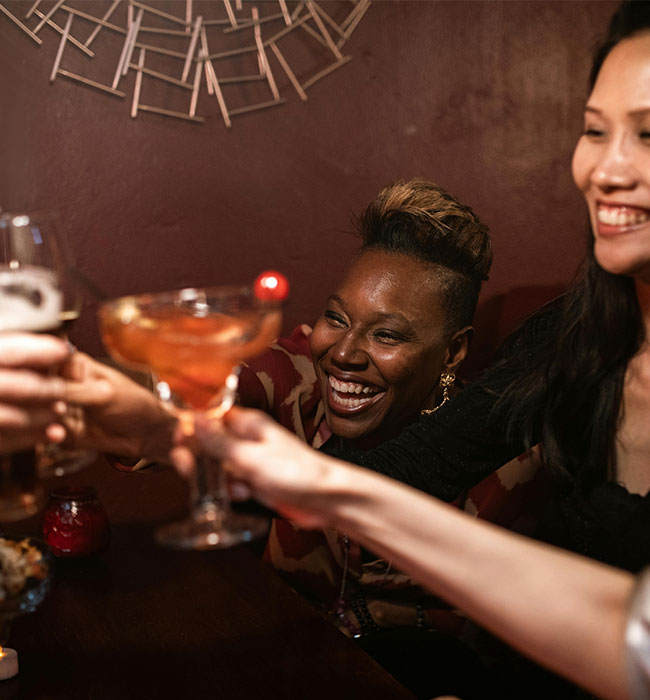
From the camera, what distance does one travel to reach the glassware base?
3.07 ft

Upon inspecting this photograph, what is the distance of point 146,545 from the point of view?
74.7 inches

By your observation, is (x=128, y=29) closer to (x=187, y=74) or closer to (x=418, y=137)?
(x=187, y=74)

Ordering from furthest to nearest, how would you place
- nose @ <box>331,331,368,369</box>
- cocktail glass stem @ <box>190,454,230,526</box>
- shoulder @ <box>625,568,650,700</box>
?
1. nose @ <box>331,331,368,369</box>
2. cocktail glass stem @ <box>190,454,230,526</box>
3. shoulder @ <box>625,568,650,700</box>

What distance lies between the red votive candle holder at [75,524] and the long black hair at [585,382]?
0.86 meters

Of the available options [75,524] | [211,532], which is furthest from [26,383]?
[75,524]

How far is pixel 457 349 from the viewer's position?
7.80 ft

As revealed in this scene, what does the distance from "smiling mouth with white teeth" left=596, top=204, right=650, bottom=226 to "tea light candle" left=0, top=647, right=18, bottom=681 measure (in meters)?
1.17

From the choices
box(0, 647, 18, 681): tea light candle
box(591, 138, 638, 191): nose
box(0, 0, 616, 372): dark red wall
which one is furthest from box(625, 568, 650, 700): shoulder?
box(0, 0, 616, 372): dark red wall

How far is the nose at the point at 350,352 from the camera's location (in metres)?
2.20

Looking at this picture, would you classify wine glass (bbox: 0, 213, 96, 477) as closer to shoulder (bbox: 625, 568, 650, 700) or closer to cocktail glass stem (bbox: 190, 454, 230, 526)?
cocktail glass stem (bbox: 190, 454, 230, 526)

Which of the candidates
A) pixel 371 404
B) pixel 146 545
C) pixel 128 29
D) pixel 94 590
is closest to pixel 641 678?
pixel 94 590

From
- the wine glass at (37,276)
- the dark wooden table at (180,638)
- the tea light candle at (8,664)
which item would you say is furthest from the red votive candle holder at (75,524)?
the wine glass at (37,276)

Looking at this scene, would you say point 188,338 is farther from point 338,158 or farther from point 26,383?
point 338,158

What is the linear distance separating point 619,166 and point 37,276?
36.3 inches
